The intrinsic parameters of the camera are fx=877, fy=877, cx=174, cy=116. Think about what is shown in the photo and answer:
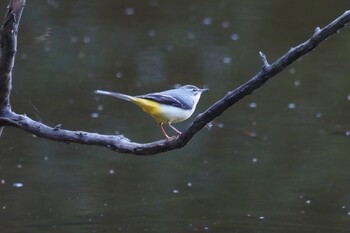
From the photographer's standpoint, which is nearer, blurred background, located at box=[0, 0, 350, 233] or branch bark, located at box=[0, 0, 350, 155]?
branch bark, located at box=[0, 0, 350, 155]

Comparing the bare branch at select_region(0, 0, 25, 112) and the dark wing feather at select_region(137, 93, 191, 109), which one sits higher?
the dark wing feather at select_region(137, 93, 191, 109)

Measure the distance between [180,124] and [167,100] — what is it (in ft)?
10.3

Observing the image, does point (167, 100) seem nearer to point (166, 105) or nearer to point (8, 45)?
point (166, 105)

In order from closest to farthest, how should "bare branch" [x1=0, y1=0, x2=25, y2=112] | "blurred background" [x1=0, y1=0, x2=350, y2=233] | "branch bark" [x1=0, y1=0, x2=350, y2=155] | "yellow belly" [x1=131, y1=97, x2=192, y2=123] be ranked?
"branch bark" [x1=0, y1=0, x2=350, y2=155] < "bare branch" [x1=0, y1=0, x2=25, y2=112] < "yellow belly" [x1=131, y1=97, x2=192, y2=123] < "blurred background" [x1=0, y1=0, x2=350, y2=233]

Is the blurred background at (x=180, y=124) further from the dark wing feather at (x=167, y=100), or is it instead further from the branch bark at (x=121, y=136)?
the branch bark at (x=121, y=136)

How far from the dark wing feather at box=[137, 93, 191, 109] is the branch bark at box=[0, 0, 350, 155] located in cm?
33

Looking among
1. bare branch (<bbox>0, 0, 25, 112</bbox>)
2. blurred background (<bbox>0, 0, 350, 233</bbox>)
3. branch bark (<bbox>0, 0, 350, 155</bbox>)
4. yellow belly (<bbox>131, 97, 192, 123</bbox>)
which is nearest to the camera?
branch bark (<bbox>0, 0, 350, 155</bbox>)

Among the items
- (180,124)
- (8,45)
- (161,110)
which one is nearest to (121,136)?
(161,110)

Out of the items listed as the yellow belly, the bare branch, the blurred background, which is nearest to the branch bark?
the bare branch

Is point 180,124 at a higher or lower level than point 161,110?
higher

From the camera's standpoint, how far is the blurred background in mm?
5812

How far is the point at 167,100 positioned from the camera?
451 centimetres

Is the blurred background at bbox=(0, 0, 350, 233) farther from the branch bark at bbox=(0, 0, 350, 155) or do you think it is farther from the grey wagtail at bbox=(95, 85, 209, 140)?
the branch bark at bbox=(0, 0, 350, 155)

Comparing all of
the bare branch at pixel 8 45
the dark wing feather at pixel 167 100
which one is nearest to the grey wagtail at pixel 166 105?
the dark wing feather at pixel 167 100
